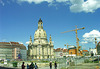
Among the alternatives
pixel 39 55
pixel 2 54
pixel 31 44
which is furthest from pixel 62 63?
pixel 2 54

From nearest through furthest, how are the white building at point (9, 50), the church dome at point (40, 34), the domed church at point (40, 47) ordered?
the domed church at point (40, 47), the church dome at point (40, 34), the white building at point (9, 50)

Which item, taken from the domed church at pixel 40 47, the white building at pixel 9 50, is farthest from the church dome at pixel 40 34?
the white building at pixel 9 50

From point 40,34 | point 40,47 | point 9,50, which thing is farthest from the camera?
point 9,50

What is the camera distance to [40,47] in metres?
117

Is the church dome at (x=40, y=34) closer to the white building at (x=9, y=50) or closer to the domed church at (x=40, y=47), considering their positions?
the domed church at (x=40, y=47)

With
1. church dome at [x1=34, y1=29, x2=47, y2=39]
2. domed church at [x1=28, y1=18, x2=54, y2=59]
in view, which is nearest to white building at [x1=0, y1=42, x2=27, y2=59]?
domed church at [x1=28, y1=18, x2=54, y2=59]

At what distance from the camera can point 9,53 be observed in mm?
131500

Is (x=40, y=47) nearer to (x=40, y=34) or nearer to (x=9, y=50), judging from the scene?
(x=40, y=34)

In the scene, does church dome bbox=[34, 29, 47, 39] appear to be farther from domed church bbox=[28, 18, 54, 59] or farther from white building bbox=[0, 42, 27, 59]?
white building bbox=[0, 42, 27, 59]

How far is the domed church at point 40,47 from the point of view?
116m

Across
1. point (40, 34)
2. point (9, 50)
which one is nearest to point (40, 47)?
point (40, 34)

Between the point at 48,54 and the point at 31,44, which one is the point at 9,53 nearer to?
the point at 31,44

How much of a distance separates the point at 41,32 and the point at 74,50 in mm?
42902

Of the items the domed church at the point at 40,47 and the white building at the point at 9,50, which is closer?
the domed church at the point at 40,47
